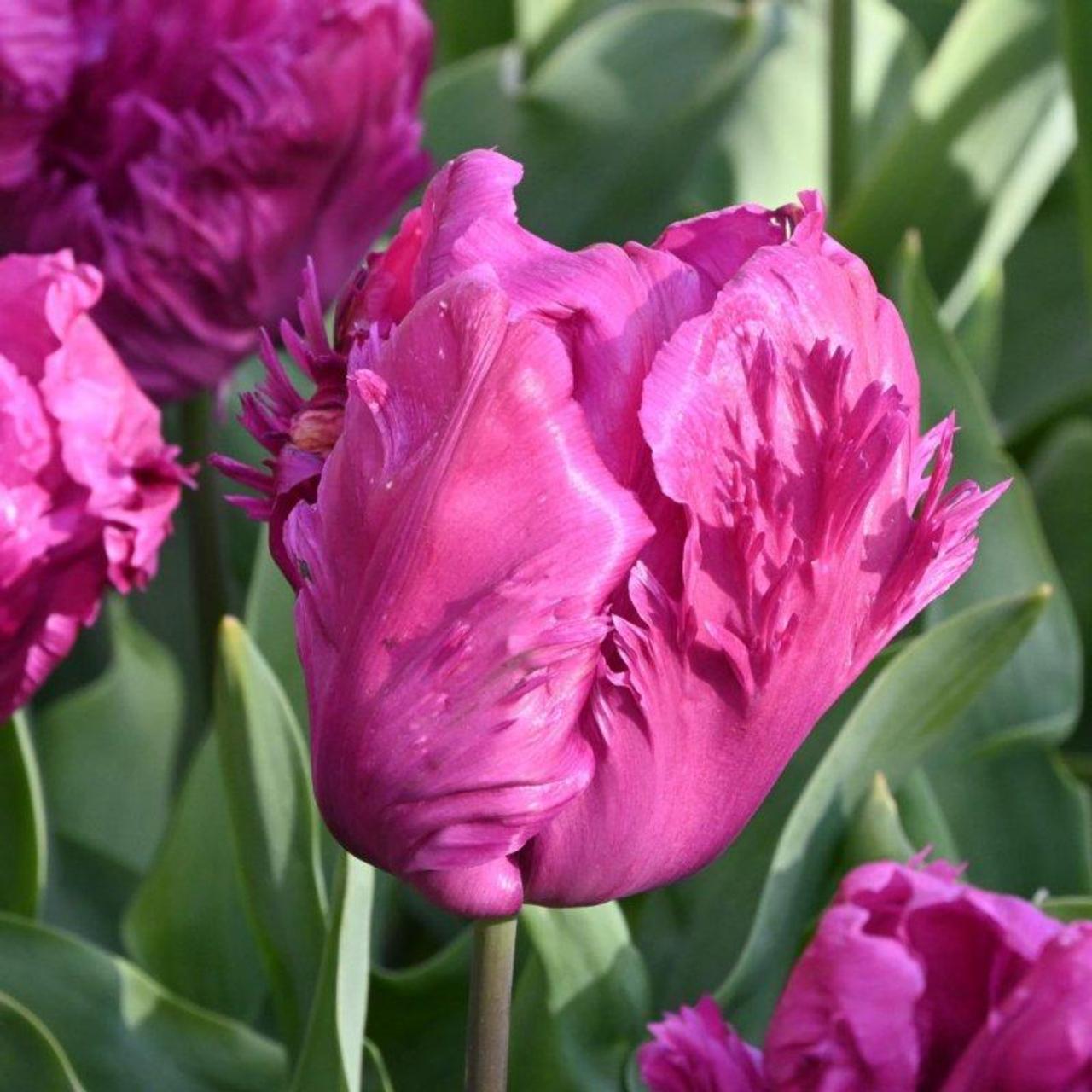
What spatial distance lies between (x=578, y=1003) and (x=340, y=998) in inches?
3.6

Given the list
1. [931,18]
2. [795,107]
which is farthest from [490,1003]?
[931,18]

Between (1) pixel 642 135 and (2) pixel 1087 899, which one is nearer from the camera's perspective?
(2) pixel 1087 899

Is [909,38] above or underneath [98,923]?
above

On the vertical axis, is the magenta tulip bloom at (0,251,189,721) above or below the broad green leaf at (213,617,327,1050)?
above

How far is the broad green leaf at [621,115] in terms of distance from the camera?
0.90 metres

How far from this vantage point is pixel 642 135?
90 cm

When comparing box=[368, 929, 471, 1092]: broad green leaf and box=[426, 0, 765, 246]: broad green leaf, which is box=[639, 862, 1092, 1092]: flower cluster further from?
box=[426, 0, 765, 246]: broad green leaf

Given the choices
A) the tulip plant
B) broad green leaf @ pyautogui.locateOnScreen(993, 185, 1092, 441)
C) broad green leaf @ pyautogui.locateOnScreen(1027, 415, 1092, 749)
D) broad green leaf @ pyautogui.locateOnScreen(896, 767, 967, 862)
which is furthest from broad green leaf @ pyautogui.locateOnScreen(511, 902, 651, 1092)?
broad green leaf @ pyautogui.locateOnScreen(993, 185, 1092, 441)

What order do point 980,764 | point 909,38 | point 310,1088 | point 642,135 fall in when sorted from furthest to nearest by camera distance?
point 909,38
point 642,135
point 980,764
point 310,1088

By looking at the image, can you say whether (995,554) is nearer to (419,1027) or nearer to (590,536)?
(419,1027)

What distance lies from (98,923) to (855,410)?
0.52 meters

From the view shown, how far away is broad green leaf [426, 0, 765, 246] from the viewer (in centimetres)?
90

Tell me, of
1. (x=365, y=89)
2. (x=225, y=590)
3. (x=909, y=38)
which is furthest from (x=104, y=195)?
(x=909, y=38)

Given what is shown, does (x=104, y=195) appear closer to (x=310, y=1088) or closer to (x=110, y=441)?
(x=110, y=441)
